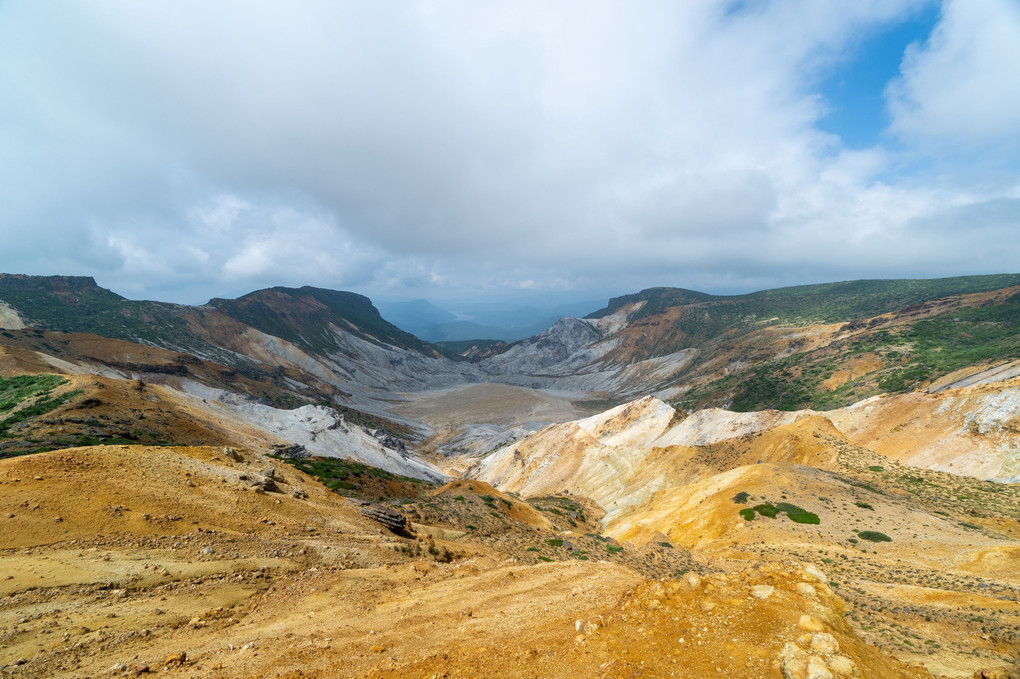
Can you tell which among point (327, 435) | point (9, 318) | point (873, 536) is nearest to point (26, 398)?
point (327, 435)

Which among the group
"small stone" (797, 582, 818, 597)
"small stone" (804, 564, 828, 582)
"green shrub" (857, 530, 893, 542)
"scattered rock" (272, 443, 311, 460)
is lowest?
"green shrub" (857, 530, 893, 542)

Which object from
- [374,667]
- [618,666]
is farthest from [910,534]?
[374,667]

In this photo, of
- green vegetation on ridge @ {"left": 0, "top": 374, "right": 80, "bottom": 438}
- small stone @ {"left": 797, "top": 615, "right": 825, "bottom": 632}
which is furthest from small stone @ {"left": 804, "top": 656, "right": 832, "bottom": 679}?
green vegetation on ridge @ {"left": 0, "top": 374, "right": 80, "bottom": 438}

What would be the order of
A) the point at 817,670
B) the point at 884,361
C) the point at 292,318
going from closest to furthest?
the point at 817,670 < the point at 884,361 < the point at 292,318

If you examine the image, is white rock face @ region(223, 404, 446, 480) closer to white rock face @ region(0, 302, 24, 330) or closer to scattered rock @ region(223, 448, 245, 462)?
scattered rock @ region(223, 448, 245, 462)

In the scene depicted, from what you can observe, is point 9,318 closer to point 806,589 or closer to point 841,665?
point 806,589

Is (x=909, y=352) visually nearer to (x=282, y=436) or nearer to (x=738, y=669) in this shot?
(x=738, y=669)

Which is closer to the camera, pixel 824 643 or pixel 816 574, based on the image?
pixel 824 643
